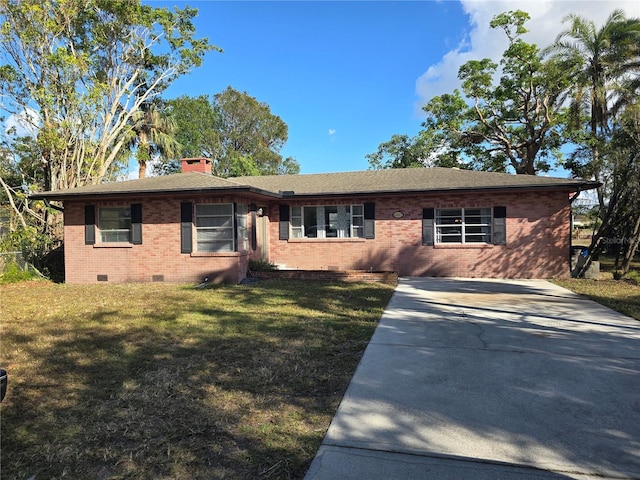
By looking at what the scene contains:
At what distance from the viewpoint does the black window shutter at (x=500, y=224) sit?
12906 millimetres

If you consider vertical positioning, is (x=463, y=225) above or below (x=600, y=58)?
below

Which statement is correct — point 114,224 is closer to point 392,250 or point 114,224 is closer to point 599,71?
point 392,250

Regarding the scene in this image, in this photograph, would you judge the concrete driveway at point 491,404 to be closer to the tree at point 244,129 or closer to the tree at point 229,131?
the tree at point 229,131

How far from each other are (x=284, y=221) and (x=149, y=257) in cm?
476

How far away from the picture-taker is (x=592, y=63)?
21188mm

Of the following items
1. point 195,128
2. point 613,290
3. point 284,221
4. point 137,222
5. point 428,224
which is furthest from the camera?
point 195,128

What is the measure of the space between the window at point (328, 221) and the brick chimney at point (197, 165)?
3.82 metres

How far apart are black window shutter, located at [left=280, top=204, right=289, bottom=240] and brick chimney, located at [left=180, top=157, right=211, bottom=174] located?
3407 millimetres

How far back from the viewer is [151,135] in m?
22.9

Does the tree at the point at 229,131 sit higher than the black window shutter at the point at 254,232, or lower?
higher

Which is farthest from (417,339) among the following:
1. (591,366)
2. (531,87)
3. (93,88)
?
(531,87)

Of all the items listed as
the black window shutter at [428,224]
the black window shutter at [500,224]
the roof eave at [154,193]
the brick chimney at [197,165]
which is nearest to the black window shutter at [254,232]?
the roof eave at [154,193]

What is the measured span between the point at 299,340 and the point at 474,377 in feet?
7.97

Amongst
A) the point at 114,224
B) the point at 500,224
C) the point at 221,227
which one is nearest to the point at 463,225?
the point at 500,224
